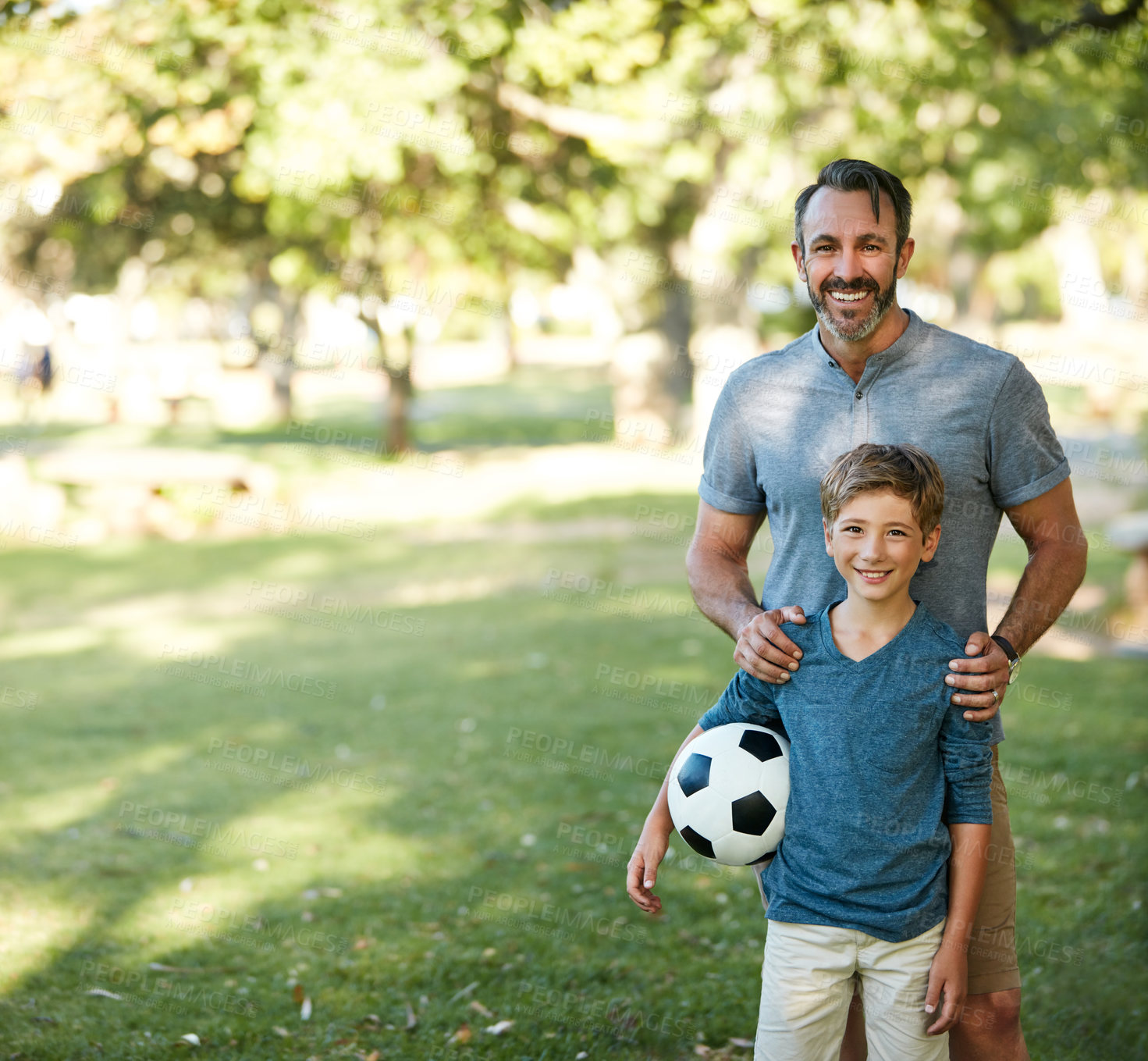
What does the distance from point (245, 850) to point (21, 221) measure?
20.0 meters

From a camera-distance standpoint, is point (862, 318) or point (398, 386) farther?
point (398, 386)

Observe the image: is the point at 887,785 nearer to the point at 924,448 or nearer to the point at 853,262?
the point at 924,448

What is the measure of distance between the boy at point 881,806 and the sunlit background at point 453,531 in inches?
58.7

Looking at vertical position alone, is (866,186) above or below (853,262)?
above

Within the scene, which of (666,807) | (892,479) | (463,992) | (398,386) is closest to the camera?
(892,479)

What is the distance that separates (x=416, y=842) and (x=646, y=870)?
3.28 metres

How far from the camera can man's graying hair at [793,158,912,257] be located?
2.77 metres

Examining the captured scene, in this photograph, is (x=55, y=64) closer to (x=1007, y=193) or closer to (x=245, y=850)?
(x=245, y=850)

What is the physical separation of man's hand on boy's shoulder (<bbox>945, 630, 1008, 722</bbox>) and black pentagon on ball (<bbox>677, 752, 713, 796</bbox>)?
0.58 m

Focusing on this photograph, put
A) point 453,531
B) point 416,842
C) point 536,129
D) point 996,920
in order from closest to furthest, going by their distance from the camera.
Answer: point 996,920
point 416,842
point 453,531
point 536,129

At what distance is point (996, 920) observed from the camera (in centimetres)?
284

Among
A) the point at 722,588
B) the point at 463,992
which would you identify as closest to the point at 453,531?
the point at 463,992

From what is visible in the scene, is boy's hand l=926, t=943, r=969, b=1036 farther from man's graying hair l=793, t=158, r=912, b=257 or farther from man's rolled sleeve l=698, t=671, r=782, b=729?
man's graying hair l=793, t=158, r=912, b=257

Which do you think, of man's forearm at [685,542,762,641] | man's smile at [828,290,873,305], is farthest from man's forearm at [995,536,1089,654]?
man's smile at [828,290,873,305]
